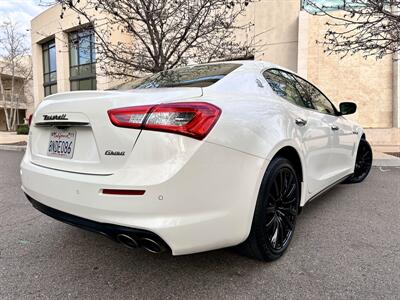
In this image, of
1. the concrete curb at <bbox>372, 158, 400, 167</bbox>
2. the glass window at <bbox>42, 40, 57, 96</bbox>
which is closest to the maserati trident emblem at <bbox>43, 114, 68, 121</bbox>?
the concrete curb at <bbox>372, 158, 400, 167</bbox>

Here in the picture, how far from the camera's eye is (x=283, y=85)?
303 centimetres

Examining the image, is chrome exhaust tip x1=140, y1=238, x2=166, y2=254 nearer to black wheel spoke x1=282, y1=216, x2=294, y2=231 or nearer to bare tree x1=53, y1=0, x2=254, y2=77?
black wheel spoke x1=282, y1=216, x2=294, y2=231

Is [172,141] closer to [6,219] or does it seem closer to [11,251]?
[11,251]

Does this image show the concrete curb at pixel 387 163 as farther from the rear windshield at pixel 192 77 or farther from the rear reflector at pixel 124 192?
the rear reflector at pixel 124 192

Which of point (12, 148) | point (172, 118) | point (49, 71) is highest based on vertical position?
point (49, 71)

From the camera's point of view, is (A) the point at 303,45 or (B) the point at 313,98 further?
(A) the point at 303,45

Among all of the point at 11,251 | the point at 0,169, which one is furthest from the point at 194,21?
the point at 11,251

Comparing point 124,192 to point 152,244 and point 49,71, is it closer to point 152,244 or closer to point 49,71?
point 152,244

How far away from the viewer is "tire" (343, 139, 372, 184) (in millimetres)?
5273

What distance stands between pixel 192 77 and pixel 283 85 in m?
0.94

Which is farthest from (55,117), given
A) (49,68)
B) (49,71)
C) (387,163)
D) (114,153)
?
(49,68)

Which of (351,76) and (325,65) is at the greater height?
(325,65)

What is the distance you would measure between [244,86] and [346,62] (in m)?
12.6

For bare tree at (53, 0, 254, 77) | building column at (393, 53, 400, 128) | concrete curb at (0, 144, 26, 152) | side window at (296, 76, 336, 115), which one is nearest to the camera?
side window at (296, 76, 336, 115)
